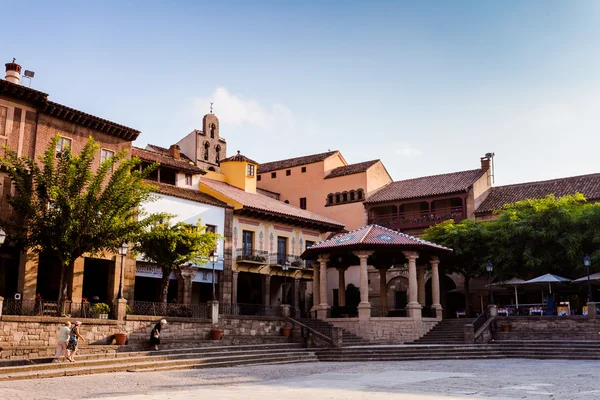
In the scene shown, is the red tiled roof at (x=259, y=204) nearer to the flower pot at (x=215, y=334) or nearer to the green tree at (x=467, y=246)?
the green tree at (x=467, y=246)

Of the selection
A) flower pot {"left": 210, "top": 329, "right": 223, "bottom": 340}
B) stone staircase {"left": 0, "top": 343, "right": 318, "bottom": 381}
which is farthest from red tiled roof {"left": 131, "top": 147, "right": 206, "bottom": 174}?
stone staircase {"left": 0, "top": 343, "right": 318, "bottom": 381}

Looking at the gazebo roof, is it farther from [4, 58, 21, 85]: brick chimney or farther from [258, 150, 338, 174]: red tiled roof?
[258, 150, 338, 174]: red tiled roof

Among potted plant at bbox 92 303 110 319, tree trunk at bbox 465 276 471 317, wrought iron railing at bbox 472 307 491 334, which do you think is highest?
tree trunk at bbox 465 276 471 317

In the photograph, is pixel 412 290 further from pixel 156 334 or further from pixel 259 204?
pixel 156 334

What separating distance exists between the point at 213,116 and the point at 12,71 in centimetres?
2493

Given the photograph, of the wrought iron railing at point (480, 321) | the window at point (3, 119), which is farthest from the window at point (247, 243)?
the window at point (3, 119)

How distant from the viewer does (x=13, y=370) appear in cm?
1797

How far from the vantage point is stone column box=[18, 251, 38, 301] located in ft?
89.9

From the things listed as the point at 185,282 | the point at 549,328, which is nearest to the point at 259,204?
the point at 185,282

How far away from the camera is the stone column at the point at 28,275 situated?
2741cm

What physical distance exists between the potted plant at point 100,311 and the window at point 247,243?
48.7ft

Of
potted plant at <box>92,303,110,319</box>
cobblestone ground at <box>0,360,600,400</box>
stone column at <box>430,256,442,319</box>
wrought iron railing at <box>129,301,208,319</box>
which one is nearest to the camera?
cobblestone ground at <box>0,360,600,400</box>

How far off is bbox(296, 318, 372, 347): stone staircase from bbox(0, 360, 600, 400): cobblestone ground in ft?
26.2

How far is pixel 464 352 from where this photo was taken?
2697 centimetres
